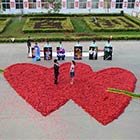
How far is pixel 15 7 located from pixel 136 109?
114ft

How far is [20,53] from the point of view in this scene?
22109mm

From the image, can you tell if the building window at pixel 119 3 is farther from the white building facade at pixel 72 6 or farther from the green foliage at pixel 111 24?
the green foliage at pixel 111 24

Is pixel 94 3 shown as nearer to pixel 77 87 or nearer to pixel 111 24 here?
pixel 111 24

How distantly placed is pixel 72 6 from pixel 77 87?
3099 centimetres

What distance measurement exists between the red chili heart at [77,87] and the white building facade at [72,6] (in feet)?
88.2

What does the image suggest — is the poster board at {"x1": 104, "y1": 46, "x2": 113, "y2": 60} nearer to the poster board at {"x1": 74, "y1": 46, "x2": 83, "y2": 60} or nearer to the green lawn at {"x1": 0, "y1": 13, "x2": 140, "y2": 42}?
the poster board at {"x1": 74, "y1": 46, "x2": 83, "y2": 60}

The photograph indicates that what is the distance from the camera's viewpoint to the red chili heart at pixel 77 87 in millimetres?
13703

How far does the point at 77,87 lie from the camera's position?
1573 centimetres

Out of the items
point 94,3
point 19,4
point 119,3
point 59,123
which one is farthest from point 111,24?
point 59,123

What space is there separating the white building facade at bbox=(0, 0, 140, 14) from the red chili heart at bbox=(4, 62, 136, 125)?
88.2 feet

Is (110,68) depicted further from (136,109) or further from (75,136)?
(75,136)

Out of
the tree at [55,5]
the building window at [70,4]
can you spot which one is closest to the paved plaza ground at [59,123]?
the tree at [55,5]

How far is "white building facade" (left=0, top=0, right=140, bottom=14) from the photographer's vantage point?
4409 centimetres

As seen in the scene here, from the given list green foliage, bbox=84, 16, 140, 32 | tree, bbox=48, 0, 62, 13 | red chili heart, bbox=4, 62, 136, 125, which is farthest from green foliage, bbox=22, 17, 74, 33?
red chili heart, bbox=4, 62, 136, 125
